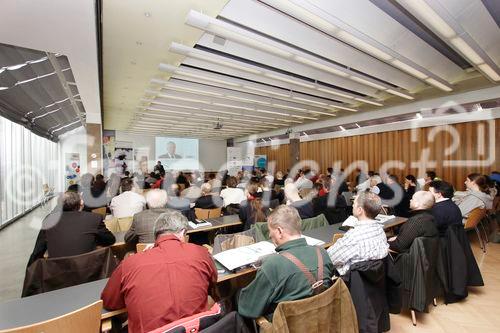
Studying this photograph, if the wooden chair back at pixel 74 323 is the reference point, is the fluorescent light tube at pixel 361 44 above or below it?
above

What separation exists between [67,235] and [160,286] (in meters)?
1.60

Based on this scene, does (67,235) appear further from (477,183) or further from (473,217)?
(477,183)

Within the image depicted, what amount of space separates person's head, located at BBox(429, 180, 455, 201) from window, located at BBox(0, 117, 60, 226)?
863 cm

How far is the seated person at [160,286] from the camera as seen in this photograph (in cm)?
133

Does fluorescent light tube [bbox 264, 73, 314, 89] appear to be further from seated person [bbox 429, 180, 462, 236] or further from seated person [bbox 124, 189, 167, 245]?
seated person [bbox 124, 189, 167, 245]

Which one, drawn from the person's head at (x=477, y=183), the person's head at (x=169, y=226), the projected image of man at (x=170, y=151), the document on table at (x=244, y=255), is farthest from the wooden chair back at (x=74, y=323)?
the projected image of man at (x=170, y=151)

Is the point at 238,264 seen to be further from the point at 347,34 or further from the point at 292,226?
the point at 347,34

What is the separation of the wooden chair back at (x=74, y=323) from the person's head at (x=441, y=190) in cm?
357

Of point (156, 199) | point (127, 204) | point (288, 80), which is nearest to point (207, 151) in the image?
point (288, 80)

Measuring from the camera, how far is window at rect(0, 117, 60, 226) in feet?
21.0

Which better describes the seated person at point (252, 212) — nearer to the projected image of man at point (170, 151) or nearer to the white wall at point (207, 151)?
the projected image of man at point (170, 151)

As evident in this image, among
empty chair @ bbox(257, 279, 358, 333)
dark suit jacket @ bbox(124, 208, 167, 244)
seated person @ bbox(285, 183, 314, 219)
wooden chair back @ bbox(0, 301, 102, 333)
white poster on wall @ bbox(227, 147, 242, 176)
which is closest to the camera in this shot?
wooden chair back @ bbox(0, 301, 102, 333)

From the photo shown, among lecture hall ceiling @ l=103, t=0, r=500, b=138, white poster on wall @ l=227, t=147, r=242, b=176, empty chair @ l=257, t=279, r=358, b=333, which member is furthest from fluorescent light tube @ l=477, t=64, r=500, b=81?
white poster on wall @ l=227, t=147, r=242, b=176

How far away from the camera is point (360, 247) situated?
6.49 ft
